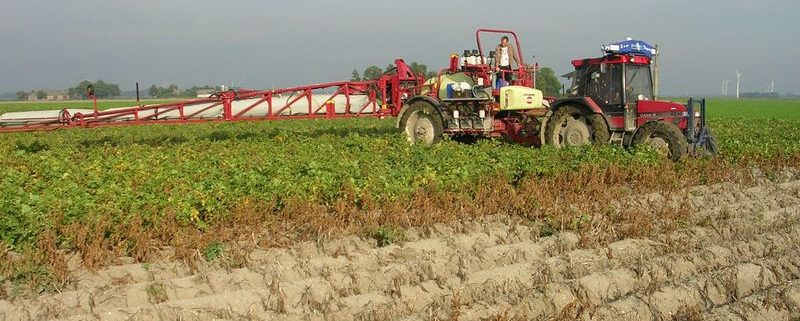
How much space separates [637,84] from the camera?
485 inches

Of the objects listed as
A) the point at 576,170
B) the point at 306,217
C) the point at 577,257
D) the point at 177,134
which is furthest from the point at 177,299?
the point at 177,134

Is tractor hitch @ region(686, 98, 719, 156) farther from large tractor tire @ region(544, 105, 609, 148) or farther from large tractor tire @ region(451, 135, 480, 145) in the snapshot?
large tractor tire @ region(451, 135, 480, 145)

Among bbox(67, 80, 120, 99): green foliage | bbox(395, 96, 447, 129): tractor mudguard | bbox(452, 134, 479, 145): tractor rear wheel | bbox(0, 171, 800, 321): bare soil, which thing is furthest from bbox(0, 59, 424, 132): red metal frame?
bbox(67, 80, 120, 99): green foliage

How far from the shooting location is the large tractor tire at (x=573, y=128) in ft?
39.8

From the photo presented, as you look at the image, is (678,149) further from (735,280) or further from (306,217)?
(306,217)

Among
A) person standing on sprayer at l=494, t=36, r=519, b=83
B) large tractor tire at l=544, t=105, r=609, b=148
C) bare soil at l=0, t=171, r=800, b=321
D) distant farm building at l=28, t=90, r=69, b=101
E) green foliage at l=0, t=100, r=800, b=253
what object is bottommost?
bare soil at l=0, t=171, r=800, b=321

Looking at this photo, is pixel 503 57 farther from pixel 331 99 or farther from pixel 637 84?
pixel 331 99

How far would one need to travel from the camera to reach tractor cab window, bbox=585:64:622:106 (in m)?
12.1

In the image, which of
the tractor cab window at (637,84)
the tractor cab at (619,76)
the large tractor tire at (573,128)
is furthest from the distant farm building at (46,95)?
the tractor cab window at (637,84)

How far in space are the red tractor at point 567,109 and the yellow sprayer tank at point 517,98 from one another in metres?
0.02

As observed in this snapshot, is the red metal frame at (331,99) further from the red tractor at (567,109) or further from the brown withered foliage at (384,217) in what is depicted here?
the brown withered foliage at (384,217)

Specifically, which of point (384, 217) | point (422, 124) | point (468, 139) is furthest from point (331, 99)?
point (384, 217)

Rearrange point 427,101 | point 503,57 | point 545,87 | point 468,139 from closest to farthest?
point 503,57
point 427,101
point 468,139
point 545,87

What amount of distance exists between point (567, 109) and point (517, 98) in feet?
4.48
